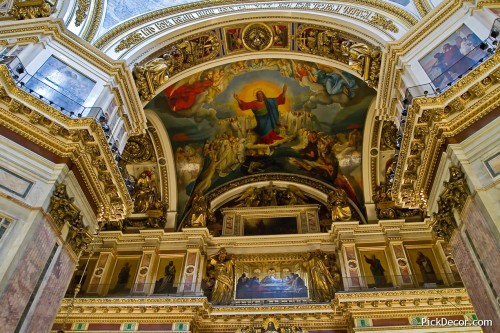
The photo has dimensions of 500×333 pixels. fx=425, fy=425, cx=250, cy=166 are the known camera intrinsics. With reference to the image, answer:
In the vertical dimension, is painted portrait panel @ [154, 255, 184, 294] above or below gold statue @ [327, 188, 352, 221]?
below

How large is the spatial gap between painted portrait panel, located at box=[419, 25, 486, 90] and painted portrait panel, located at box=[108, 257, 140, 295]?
9.64 metres

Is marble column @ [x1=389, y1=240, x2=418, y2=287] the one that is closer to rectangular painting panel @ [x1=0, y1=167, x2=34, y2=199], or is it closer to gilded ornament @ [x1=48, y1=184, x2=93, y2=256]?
gilded ornament @ [x1=48, y1=184, x2=93, y2=256]

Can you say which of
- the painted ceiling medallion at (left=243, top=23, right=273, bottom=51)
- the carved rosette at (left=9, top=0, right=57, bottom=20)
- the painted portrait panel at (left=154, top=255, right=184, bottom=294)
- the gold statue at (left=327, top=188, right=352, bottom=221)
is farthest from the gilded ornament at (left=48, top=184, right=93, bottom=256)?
the gold statue at (left=327, top=188, right=352, bottom=221)

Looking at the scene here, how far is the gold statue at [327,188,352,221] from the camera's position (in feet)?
44.0

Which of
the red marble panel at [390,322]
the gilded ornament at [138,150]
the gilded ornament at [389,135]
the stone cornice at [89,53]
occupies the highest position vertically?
the gilded ornament at [389,135]

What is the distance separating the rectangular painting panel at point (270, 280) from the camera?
39.4 feet

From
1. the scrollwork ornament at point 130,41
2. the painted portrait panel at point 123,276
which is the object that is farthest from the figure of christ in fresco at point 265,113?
the painted portrait panel at point 123,276

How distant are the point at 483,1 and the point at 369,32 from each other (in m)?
2.63

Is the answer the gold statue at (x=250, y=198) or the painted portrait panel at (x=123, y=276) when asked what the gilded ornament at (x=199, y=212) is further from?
the painted portrait panel at (x=123, y=276)

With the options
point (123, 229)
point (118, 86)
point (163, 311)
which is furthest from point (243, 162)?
point (118, 86)

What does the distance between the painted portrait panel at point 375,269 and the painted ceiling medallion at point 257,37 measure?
6.65 metres

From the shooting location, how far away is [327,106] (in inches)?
535

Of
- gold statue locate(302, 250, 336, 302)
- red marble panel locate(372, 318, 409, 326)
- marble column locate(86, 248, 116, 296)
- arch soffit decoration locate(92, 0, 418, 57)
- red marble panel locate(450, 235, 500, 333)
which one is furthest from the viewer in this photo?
marble column locate(86, 248, 116, 296)

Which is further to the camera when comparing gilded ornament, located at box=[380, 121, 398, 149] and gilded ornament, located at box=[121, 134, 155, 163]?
gilded ornament, located at box=[121, 134, 155, 163]
